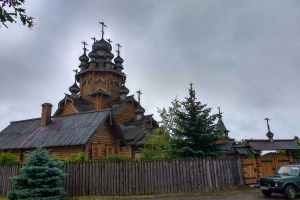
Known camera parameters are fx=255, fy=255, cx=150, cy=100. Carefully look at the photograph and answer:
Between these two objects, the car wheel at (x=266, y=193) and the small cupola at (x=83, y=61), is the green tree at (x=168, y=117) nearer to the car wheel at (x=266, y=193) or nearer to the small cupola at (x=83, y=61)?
the car wheel at (x=266, y=193)

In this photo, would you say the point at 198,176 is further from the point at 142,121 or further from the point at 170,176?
the point at 142,121

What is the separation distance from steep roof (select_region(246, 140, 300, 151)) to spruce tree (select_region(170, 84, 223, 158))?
231 centimetres

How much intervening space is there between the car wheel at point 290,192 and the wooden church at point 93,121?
13.3 meters

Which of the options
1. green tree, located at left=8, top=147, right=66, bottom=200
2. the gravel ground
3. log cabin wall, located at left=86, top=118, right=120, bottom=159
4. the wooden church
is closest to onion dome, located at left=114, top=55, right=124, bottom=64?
the wooden church

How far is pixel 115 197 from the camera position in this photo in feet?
43.7

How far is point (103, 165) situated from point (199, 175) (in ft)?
17.9

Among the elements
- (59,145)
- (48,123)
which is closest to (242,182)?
(59,145)

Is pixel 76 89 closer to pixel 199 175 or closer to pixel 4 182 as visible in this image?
pixel 4 182

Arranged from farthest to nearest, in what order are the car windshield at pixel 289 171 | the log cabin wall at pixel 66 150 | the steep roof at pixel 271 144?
1. the log cabin wall at pixel 66 150
2. the steep roof at pixel 271 144
3. the car windshield at pixel 289 171

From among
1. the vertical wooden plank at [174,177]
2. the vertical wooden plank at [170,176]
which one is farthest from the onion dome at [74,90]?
the vertical wooden plank at [174,177]

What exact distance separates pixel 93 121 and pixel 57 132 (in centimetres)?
354

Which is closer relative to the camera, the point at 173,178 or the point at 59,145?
the point at 173,178

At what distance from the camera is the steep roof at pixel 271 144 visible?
17.5 meters

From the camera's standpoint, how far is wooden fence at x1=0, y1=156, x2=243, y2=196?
45.3ft
